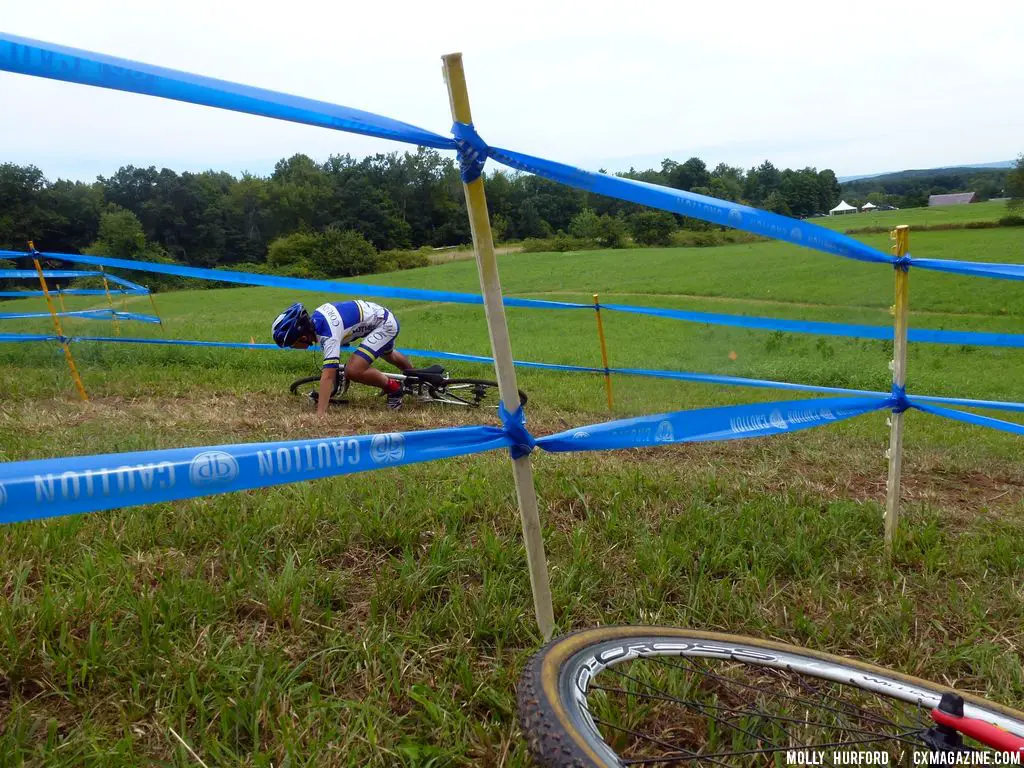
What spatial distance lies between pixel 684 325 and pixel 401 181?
9.84 meters

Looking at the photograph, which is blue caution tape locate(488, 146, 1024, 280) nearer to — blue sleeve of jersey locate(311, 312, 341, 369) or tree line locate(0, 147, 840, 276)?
blue sleeve of jersey locate(311, 312, 341, 369)

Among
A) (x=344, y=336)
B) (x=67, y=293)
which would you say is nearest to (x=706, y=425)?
(x=344, y=336)

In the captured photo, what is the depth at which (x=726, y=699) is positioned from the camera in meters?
2.05

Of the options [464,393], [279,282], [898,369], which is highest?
[279,282]

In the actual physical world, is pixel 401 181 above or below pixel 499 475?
above

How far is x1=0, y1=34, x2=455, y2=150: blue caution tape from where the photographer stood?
4.52 feet

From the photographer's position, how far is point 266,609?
7.58 feet

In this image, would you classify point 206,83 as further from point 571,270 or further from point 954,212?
point 954,212

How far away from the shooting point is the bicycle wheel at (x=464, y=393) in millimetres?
6738

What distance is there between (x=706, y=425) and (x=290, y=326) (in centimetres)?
458

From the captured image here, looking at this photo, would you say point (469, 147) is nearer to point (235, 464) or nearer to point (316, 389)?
point (235, 464)

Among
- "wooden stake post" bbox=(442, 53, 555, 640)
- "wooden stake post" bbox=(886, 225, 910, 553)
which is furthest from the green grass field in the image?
"wooden stake post" bbox=(442, 53, 555, 640)

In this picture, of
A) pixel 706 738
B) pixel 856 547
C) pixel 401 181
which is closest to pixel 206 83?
pixel 706 738

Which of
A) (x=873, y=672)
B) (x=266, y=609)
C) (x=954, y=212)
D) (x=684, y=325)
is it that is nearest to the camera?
(x=873, y=672)
